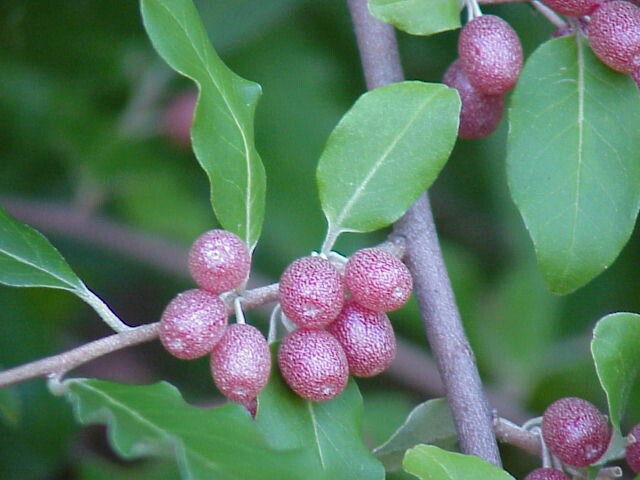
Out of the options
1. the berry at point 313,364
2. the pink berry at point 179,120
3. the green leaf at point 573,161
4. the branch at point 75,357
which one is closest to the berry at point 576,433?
the green leaf at point 573,161

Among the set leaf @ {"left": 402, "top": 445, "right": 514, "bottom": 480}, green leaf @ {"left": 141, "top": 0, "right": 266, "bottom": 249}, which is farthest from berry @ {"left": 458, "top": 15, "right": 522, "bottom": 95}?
leaf @ {"left": 402, "top": 445, "right": 514, "bottom": 480}

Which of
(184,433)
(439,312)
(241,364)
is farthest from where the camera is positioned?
(439,312)

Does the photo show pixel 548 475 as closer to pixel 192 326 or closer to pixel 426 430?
pixel 426 430

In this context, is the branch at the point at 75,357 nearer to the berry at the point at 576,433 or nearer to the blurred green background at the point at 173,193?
the berry at the point at 576,433

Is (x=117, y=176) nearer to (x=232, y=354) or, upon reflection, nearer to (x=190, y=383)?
(x=190, y=383)

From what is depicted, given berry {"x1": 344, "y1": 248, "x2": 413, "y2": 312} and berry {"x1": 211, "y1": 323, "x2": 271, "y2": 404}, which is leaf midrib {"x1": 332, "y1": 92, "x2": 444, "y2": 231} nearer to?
berry {"x1": 344, "y1": 248, "x2": 413, "y2": 312}

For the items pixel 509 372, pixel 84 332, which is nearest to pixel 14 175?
pixel 84 332

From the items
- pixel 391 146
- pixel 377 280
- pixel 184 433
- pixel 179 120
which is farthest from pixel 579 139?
pixel 179 120

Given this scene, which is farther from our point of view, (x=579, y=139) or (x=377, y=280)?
(x=579, y=139)
